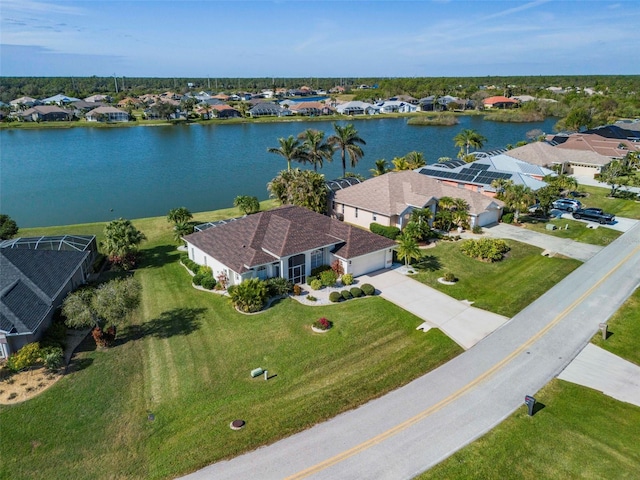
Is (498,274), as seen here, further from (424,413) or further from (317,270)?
(424,413)

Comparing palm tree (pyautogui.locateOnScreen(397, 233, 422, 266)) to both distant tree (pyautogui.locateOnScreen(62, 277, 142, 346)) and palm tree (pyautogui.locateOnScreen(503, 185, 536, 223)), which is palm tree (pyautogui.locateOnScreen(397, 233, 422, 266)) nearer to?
palm tree (pyautogui.locateOnScreen(503, 185, 536, 223))

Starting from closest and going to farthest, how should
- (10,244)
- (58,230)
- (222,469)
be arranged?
(222,469)
(10,244)
(58,230)

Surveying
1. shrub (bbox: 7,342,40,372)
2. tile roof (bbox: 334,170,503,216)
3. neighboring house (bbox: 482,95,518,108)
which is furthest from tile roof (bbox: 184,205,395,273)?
neighboring house (bbox: 482,95,518,108)

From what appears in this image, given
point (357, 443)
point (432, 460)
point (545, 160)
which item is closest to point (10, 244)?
point (357, 443)

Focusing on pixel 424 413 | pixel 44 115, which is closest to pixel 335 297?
pixel 424 413

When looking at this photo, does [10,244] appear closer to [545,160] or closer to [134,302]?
[134,302]

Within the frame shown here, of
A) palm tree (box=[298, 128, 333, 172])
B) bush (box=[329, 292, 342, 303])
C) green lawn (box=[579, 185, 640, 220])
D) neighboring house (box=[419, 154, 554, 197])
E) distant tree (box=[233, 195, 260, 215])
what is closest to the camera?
bush (box=[329, 292, 342, 303])
